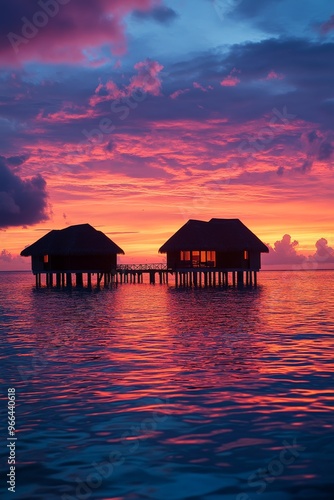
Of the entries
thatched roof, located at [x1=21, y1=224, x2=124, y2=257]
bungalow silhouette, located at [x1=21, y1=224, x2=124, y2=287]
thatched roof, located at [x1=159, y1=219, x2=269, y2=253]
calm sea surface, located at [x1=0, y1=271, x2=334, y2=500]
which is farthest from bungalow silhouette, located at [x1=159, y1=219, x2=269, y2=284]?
calm sea surface, located at [x1=0, y1=271, x2=334, y2=500]

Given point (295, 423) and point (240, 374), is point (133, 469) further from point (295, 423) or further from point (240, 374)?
point (240, 374)

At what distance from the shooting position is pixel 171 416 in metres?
9.94

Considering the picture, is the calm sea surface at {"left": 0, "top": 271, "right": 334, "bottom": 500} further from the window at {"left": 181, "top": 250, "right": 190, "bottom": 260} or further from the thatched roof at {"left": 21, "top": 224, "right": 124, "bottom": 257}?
the thatched roof at {"left": 21, "top": 224, "right": 124, "bottom": 257}

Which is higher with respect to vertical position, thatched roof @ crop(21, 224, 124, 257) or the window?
thatched roof @ crop(21, 224, 124, 257)

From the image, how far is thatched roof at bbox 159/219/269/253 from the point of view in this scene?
56438 millimetres

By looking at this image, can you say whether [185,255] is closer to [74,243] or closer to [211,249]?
[211,249]

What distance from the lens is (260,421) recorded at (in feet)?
31.3

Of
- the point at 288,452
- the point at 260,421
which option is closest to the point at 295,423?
the point at 260,421

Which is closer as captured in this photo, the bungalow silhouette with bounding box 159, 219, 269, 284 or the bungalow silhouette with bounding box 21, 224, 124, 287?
the bungalow silhouette with bounding box 159, 219, 269, 284

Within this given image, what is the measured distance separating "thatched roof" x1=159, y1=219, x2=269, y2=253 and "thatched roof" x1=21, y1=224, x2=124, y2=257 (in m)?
5.86

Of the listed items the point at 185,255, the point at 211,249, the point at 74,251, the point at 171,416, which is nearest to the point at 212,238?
the point at 211,249

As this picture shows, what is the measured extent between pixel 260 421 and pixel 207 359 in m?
6.05

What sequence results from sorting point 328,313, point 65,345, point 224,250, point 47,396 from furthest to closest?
point 224,250, point 328,313, point 65,345, point 47,396

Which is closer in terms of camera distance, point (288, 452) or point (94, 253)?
point (288, 452)
